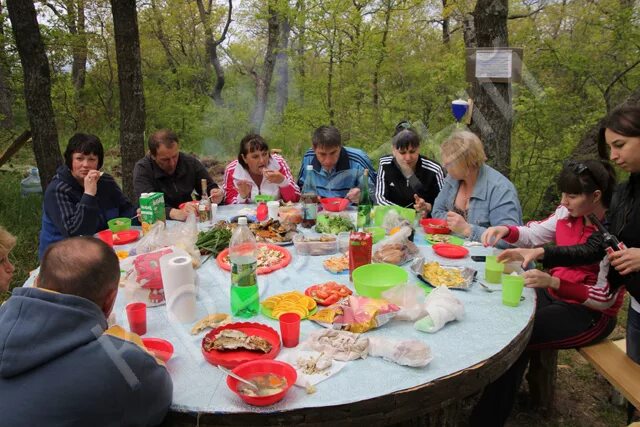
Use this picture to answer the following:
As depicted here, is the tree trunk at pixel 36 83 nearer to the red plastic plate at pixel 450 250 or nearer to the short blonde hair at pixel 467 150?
the short blonde hair at pixel 467 150

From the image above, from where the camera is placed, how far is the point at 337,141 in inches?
152

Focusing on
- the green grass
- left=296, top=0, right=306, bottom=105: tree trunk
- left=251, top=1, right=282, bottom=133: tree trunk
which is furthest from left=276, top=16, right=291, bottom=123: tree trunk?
the green grass

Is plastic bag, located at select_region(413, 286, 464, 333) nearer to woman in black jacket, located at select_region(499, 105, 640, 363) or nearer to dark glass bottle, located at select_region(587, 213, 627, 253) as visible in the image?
woman in black jacket, located at select_region(499, 105, 640, 363)

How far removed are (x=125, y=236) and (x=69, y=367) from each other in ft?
5.92

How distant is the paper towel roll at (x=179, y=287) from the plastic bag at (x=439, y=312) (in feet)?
3.16

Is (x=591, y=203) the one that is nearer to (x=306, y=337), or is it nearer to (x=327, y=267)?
(x=327, y=267)

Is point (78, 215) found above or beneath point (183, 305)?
above

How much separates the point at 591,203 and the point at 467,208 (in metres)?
0.85

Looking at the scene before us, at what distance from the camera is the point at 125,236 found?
9.29 feet

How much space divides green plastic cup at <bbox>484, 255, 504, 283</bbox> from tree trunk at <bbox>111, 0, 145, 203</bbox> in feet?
14.1

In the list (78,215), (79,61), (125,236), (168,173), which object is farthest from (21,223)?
(79,61)

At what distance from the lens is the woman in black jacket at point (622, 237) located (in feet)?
6.57

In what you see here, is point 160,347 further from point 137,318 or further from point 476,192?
point 476,192

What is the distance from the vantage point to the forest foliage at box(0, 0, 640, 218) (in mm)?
5992
